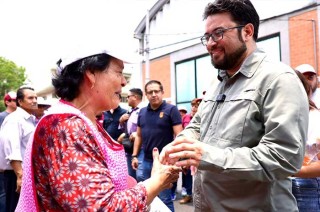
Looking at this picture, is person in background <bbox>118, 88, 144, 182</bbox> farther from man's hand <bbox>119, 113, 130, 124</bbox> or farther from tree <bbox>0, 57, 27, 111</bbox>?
tree <bbox>0, 57, 27, 111</bbox>

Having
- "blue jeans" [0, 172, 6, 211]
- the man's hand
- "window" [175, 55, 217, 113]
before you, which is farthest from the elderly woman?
"window" [175, 55, 217, 113]

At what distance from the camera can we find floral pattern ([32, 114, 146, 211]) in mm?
1296

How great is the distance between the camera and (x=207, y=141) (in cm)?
180

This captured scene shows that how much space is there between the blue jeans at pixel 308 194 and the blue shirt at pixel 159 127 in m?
2.46

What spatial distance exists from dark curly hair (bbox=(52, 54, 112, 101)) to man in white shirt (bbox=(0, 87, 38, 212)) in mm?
3009

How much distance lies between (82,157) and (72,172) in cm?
7

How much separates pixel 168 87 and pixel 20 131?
8.59 metres

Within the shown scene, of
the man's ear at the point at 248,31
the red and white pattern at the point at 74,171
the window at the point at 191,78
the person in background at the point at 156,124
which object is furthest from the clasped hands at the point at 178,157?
the window at the point at 191,78

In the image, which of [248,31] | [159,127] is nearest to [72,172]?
[248,31]

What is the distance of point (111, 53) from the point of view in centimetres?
156

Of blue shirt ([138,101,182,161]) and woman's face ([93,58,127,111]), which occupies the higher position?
woman's face ([93,58,127,111])

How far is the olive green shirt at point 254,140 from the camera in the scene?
1467 mm

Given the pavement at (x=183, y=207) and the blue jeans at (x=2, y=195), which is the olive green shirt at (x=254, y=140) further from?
the blue jeans at (x=2, y=195)

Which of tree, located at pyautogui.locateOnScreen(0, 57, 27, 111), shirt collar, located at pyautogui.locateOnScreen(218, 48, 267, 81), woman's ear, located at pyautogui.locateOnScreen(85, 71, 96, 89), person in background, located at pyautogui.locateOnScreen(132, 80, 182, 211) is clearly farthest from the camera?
tree, located at pyautogui.locateOnScreen(0, 57, 27, 111)
